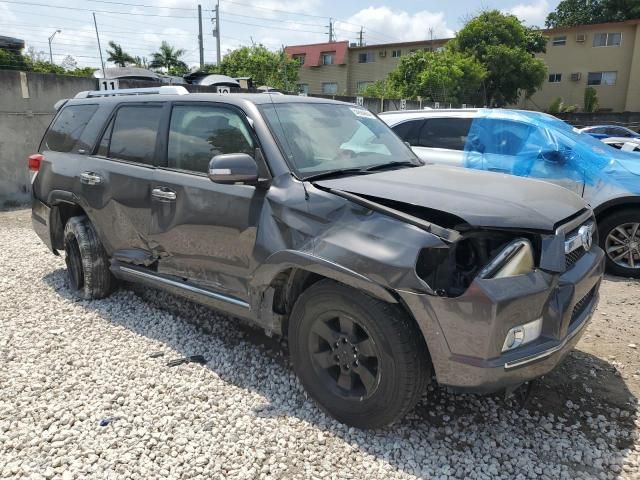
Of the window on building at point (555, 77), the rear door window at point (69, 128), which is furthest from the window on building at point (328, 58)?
the rear door window at point (69, 128)

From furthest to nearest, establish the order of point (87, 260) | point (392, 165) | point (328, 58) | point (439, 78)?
point (328, 58)
point (439, 78)
point (87, 260)
point (392, 165)

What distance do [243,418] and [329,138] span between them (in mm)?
1821

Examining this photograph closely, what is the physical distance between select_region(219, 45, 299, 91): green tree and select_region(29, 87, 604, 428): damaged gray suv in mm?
30638

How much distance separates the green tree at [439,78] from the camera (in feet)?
92.4

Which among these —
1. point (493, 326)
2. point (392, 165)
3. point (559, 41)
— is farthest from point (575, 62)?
point (493, 326)

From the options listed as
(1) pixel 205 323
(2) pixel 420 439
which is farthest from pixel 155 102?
(2) pixel 420 439

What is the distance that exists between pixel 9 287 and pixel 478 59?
34645mm

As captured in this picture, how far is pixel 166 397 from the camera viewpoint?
315 centimetres

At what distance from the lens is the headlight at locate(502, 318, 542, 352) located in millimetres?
2340

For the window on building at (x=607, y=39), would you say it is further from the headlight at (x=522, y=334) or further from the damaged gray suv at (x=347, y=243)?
the headlight at (x=522, y=334)

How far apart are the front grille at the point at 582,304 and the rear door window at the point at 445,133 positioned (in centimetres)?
366

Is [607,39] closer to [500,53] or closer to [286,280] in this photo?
[500,53]

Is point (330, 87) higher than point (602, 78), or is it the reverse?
point (602, 78)

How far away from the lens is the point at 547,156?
226 inches
